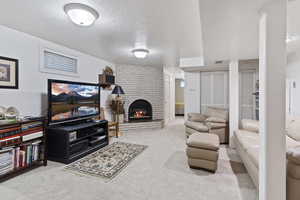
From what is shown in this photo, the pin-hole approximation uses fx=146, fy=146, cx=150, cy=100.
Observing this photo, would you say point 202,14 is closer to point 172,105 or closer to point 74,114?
point 74,114

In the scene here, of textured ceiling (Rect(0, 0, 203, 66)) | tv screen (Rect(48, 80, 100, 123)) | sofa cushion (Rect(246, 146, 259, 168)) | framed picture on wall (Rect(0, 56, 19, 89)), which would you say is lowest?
sofa cushion (Rect(246, 146, 259, 168))

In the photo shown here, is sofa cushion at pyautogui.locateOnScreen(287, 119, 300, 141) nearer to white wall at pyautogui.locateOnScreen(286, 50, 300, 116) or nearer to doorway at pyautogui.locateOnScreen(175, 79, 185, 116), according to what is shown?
white wall at pyautogui.locateOnScreen(286, 50, 300, 116)

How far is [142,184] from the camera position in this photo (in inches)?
77.9

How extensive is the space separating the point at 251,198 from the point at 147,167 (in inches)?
56.4

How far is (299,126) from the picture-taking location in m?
2.43

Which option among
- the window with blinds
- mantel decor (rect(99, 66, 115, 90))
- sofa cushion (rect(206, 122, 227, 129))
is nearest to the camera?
the window with blinds

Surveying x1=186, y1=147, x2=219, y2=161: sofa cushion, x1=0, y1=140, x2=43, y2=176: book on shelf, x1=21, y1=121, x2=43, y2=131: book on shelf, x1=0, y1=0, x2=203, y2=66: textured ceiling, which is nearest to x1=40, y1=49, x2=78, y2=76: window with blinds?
x1=0, y1=0, x2=203, y2=66: textured ceiling

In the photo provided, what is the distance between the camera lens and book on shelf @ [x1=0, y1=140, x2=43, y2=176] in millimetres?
2004

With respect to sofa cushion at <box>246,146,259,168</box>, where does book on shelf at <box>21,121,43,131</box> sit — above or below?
above

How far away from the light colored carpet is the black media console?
185 mm

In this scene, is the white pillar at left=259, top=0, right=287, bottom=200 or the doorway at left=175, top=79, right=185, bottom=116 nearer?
the white pillar at left=259, top=0, right=287, bottom=200

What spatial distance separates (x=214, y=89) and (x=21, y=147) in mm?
5154

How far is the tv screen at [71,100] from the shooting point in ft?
8.70

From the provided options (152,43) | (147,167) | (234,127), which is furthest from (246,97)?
(147,167)
